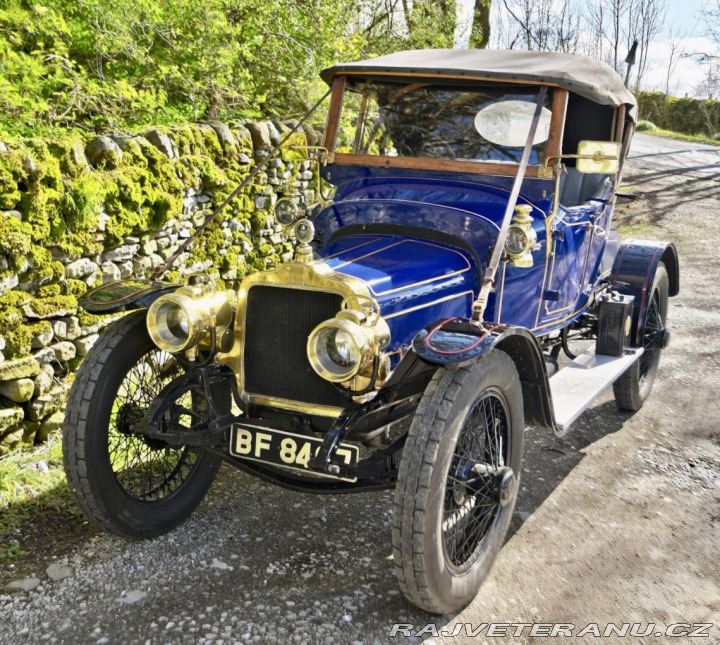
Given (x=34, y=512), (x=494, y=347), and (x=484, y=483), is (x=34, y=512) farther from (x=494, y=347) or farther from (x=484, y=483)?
(x=494, y=347)

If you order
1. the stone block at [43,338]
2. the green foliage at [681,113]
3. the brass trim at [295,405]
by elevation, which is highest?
the green foliage at [681,113]

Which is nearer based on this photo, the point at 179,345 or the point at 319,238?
the point at 179,345

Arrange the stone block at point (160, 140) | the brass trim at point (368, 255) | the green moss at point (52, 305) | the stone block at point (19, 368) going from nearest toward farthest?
the brass trim at point (368, 255) < the stone block at point (19, 368) < the green moss at point (52, 305) < the stone block at point (160, 140)

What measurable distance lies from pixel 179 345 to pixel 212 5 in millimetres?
4723

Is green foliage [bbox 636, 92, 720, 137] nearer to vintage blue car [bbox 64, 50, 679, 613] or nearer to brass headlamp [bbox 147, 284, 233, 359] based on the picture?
vintage blue car [bbox 64, 50, 679, 613]

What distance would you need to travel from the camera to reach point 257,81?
25.6ft

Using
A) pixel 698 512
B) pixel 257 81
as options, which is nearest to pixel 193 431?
pixel 698 512

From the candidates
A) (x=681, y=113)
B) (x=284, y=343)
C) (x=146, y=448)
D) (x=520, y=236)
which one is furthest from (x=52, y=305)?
(x=681, y=113)

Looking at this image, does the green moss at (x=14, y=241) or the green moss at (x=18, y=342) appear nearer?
the green moss at (x=14, y=241)

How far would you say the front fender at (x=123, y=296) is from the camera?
10.8 feet

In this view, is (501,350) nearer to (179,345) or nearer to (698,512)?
(179,345)

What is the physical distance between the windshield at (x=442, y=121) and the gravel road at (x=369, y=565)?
1.85 m

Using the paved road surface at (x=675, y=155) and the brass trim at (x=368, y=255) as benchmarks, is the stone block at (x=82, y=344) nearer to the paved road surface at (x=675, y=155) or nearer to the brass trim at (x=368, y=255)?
the brass trim at (x=368, y=255)

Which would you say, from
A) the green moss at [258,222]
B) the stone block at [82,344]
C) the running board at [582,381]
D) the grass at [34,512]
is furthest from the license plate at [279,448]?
the green moss at [258,222]
